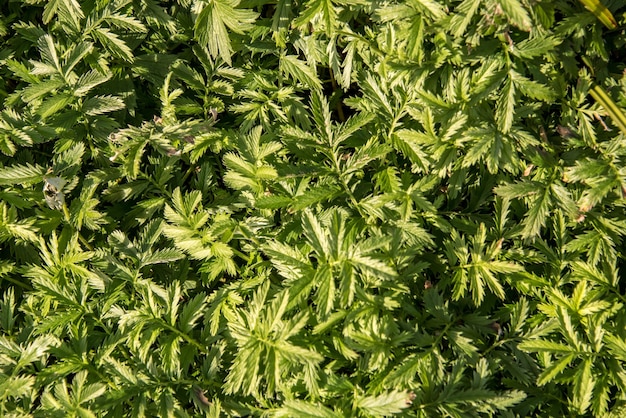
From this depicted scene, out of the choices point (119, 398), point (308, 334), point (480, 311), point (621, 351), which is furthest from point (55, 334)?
point (621, 351)

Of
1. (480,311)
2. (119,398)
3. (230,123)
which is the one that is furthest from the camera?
(230,123)

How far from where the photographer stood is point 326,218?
7.61 ft

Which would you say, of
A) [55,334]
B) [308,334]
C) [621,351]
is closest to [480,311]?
[621,351]

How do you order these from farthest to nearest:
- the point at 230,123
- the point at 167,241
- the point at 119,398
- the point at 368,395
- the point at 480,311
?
the point at 230,123, the point at 167,241, the point at 480,311, the point at 119,398, the point at 368,395

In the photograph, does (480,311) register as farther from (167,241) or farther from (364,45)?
(167,241)

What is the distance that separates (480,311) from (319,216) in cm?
73

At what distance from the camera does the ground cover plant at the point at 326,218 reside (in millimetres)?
2133

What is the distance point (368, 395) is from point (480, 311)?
59 cm

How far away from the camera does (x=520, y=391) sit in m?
2.19

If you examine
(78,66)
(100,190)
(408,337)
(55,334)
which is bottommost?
(55,334)

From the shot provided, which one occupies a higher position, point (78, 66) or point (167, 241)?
point (78, 66)

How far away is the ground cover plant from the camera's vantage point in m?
2.13

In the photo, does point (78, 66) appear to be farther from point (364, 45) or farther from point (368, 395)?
point (368, 395)

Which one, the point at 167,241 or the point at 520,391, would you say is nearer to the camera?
the point at 520,391
